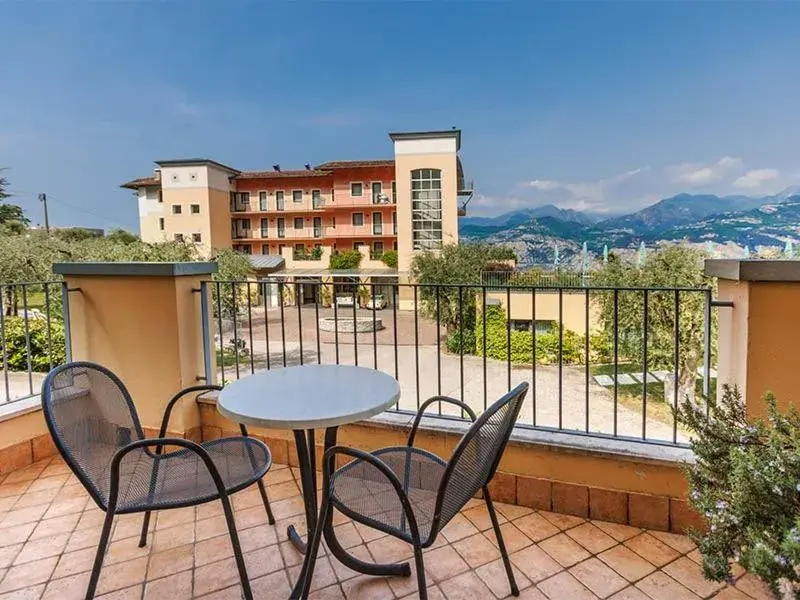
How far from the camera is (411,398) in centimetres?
912

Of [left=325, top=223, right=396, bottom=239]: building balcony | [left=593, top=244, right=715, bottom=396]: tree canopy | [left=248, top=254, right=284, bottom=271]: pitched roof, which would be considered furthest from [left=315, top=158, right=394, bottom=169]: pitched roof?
[left=593, top=244, right=715, bottom=396]: tree canopy

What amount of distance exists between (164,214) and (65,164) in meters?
16.7

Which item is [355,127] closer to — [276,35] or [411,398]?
[276,35]

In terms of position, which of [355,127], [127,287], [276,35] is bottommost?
[127,287]

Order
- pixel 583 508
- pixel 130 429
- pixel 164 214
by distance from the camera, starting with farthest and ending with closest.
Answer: pixel 164 214 → pixel 583 508 → pixel 130 429

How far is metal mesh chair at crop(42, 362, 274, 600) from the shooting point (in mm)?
1455

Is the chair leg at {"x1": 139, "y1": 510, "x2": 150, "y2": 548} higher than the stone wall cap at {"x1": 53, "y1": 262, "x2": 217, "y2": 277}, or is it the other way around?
the stone wall cap at {"x1": 53, "y1": 262, "x2": 217, "y2": 277}

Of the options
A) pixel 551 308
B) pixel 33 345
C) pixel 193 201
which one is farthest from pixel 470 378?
pixel 193 201

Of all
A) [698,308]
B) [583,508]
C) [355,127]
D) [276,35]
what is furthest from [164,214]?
[583,508]

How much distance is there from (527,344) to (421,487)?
11.4m

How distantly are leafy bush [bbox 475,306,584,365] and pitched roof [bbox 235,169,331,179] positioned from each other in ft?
55.7

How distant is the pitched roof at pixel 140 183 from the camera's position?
28.6 meters

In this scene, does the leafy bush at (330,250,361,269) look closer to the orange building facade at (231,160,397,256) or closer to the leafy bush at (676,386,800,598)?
the orange building facade at (231,160,397,256)

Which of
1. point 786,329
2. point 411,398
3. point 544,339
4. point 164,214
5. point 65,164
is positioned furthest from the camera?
point 65,164
